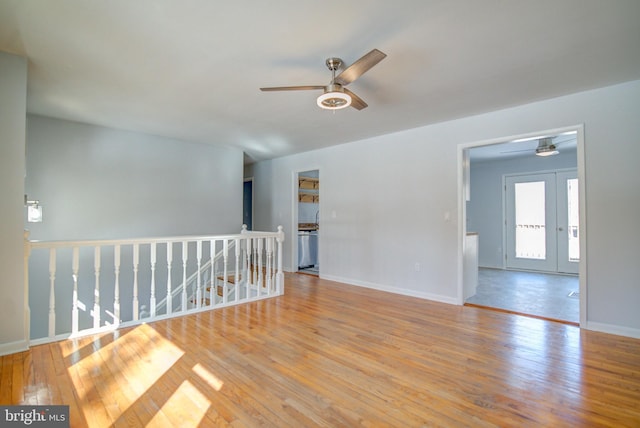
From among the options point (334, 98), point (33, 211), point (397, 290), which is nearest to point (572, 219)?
point (397, 290)

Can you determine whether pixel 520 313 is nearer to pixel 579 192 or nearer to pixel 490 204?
pixel 579 192

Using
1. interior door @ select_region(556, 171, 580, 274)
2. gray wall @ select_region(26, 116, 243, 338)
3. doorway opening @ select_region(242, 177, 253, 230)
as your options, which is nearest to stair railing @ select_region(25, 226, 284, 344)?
gray wall @ select_region(26, 116, 243, 338)

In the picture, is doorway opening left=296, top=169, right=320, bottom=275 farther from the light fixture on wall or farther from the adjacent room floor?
the light fixture on wall

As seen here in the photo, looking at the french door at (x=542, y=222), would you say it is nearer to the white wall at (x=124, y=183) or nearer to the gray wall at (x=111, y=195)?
the white wall at (x=124, y=183)

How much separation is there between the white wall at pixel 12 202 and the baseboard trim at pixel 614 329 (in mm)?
5143

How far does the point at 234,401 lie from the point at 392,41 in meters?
2.61

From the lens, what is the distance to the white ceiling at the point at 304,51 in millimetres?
1920

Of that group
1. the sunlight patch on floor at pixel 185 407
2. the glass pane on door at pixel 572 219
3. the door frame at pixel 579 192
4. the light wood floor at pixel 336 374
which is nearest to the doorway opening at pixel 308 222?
the door frame at pixel 579 192

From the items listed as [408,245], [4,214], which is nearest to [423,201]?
[408,245]

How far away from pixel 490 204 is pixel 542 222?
107 cm

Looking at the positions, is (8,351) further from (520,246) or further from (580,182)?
(520,246)

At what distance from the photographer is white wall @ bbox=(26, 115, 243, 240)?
13.1 feet

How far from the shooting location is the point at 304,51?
7.73 feet

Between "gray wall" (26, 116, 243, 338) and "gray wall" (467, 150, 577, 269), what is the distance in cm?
572
